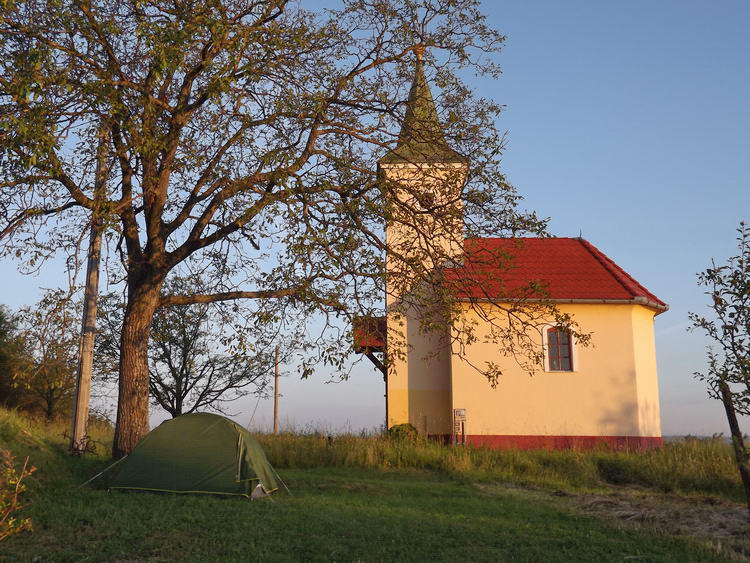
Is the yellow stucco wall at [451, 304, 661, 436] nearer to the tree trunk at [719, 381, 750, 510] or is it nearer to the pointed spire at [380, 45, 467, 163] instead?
the pointed spire at [380, 45, 467, 163]

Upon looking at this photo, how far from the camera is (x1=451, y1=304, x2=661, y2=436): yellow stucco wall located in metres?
20.8

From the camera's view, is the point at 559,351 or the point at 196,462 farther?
the point at 559,351

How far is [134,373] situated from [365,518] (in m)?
5.90

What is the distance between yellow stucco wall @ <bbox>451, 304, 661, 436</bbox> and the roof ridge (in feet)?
2.78

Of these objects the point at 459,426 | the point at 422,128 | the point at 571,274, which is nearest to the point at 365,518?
the point at 422,128

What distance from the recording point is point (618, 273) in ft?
74.0

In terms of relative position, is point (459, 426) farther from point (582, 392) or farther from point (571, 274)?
point (571, 274)

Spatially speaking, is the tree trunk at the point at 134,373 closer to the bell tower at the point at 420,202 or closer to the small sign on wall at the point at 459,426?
the bell tower at the point at 420,202

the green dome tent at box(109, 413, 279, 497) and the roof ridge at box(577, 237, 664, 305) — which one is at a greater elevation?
the roof ridge at box(577, 237, 664, 305)

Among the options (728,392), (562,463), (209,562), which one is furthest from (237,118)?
(562,463)

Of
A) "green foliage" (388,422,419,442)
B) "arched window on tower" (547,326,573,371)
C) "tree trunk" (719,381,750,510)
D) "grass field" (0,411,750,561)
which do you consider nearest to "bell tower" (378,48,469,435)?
"grass field" (0,411,750,561)

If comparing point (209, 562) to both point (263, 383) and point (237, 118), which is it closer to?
point (237, 118)

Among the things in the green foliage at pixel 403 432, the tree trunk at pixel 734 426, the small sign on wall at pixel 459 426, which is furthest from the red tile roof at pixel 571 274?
the tree trunk at pixel 734 426

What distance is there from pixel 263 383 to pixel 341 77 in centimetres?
1472
